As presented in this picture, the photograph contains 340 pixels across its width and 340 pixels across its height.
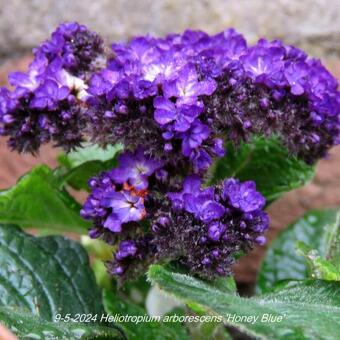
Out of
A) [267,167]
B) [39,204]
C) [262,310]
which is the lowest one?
[262,310]

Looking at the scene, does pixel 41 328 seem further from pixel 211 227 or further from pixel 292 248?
pixel 292 248

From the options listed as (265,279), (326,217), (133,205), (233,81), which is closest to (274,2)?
(326,217)

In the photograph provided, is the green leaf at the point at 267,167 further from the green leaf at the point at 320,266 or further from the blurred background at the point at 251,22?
the blurred background at the point at 251,22

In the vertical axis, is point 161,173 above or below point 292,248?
above

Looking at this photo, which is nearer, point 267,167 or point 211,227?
point 211,227

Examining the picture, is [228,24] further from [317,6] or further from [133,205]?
[133,205]

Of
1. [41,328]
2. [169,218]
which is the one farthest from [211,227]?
[41,328]

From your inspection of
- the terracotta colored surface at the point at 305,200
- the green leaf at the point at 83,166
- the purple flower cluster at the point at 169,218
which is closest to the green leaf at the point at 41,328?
the purple flower cluster at the point at 169,218
